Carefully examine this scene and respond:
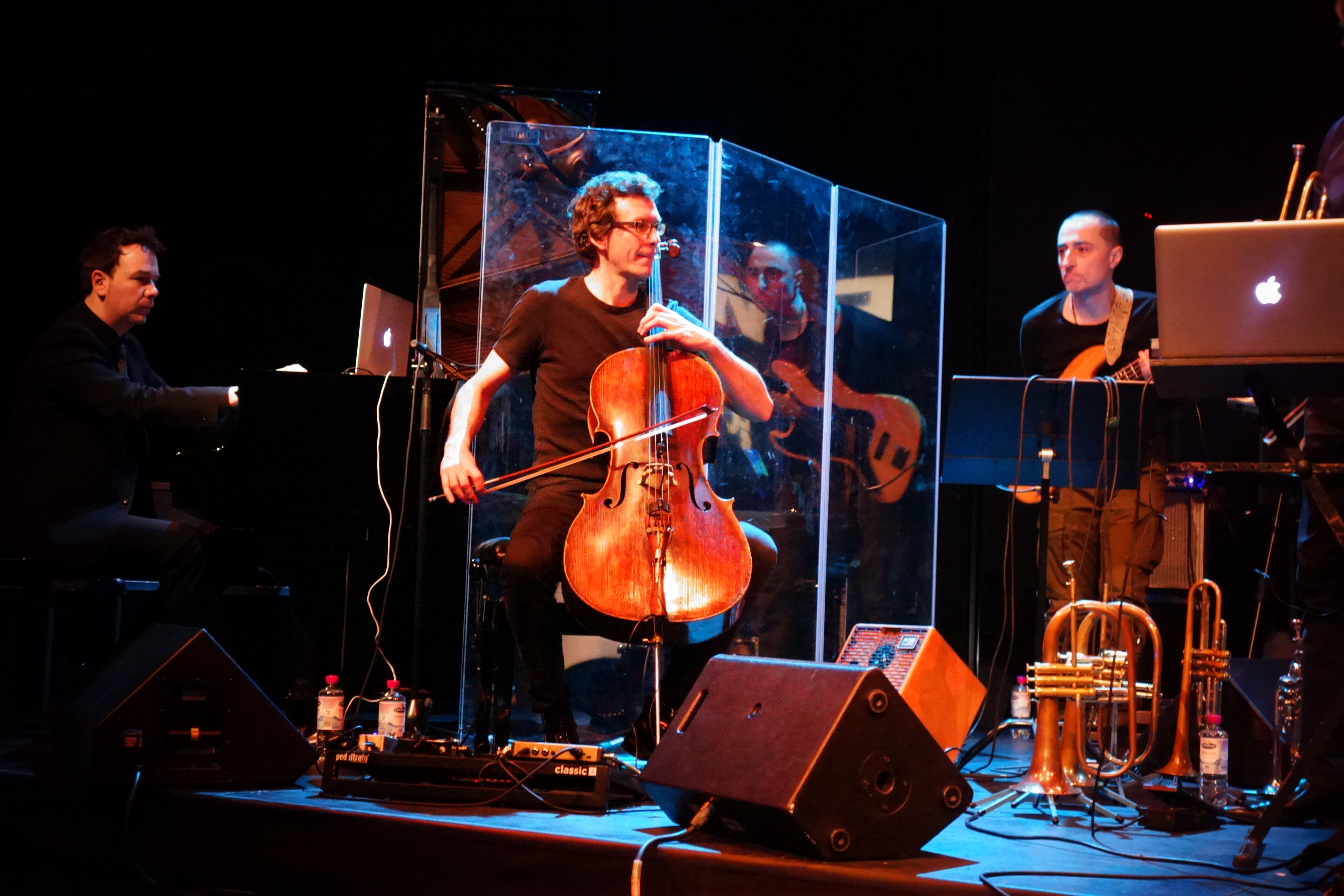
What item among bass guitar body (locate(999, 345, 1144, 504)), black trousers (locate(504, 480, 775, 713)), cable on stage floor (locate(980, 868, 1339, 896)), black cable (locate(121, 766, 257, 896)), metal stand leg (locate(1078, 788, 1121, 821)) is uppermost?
bass guitar body (locate(999, 345, 1144, 504))

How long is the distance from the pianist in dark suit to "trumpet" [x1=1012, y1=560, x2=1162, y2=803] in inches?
102

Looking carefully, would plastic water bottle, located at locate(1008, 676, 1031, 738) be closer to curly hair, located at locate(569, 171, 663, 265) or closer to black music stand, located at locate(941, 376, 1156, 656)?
black music stand, located at locate(941, 376, 1156, 656)

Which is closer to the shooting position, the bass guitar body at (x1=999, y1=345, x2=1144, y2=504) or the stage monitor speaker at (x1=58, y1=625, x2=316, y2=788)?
the stage monitor speaker at (x1=58, y1=625, x2=316, y2=788)

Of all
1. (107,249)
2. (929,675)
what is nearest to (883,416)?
(929,675)

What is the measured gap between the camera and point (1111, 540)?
3.87m

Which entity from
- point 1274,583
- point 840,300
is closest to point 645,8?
point 840,300

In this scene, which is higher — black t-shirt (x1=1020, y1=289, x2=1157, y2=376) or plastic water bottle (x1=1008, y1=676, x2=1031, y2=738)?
black t-shirt (x1=1020, y1=289, x2=1157, y2=376)

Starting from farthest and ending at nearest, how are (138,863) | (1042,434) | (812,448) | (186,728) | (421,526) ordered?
(812,448) < (421,526) < (1042,434) < (186,728) < (138,863)

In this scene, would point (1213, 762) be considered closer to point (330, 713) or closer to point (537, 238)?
point (330, 713)

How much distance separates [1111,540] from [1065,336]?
2.62 feet

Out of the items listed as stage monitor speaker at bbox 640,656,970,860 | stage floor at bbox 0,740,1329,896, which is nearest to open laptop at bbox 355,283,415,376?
stage floor at bbox 0,740,1329,896

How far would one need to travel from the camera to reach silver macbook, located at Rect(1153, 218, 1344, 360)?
Answer: 85.0 inches

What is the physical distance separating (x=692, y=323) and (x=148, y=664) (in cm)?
165

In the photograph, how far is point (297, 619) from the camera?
14.1 feet
